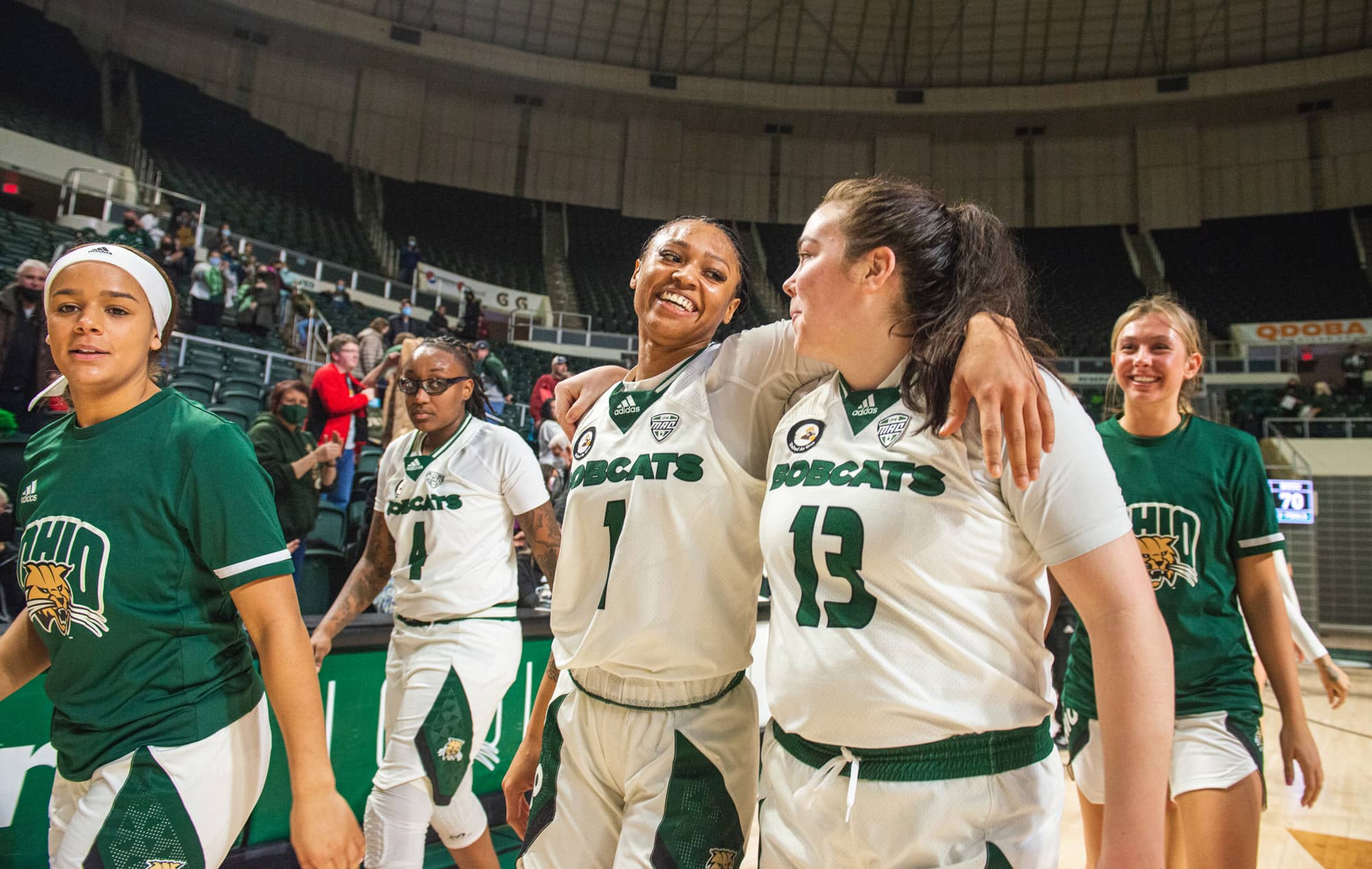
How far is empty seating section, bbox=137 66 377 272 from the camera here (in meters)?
16.9

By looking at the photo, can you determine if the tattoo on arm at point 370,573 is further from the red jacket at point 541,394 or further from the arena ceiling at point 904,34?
the arena ceiling at point 904,34

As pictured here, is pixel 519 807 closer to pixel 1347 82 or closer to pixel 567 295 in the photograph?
pixel 567 295

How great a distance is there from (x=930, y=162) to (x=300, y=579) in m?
21.6

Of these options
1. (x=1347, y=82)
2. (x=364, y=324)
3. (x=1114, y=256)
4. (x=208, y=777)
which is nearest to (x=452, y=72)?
(x=364, y=324)

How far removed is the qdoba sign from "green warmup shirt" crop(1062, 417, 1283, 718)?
19790 mm

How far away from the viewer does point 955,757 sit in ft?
4.25

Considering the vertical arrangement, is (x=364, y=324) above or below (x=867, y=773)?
above

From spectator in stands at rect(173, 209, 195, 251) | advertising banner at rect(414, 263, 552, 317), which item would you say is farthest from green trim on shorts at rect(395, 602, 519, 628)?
advertising banner at rect(414, 263, 552, 317)

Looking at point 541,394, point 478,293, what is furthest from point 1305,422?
point 478,293

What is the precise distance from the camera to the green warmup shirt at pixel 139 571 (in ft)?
5.36

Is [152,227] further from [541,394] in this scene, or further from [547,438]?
[547,438]

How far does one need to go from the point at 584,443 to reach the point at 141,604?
97cm

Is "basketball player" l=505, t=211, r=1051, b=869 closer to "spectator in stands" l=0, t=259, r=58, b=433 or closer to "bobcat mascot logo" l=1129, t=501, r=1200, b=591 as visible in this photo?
"bobcat mascot logo" l=1129, t=501, r=1200, b=591

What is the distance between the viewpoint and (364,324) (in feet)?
49.9
